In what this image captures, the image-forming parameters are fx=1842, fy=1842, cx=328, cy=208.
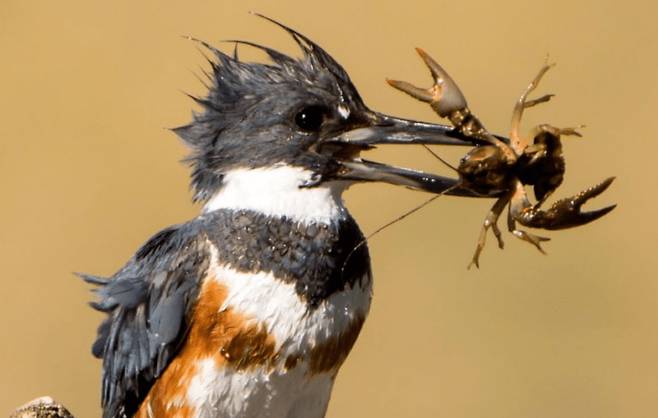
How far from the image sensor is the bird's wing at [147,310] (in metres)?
5.13

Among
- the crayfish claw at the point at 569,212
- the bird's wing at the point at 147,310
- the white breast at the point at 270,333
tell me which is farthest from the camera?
the bird's wing at the point at 147,310

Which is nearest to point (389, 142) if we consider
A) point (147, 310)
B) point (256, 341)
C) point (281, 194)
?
point (281, 194)

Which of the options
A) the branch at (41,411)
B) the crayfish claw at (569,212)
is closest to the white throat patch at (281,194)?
the crayfish claw at (569,212)

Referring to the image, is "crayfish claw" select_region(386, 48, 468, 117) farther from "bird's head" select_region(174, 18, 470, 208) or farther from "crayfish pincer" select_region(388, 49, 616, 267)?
"bird's head" select_region(174, 18, 470, 208)

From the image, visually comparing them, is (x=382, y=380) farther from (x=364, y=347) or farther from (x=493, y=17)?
(x=493, y=17)

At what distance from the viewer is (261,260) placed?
5.07m

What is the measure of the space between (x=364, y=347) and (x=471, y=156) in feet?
14.8

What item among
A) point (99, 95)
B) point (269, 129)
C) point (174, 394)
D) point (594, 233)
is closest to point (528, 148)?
point (269, 129)

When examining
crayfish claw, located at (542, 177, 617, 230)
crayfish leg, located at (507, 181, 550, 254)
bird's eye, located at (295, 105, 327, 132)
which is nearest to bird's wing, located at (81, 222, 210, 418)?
bird's eye, located at (295, 105, 327, 132)

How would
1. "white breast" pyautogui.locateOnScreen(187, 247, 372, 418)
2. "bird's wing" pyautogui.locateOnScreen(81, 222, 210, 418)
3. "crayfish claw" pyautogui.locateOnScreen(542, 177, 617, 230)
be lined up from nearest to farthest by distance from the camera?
"crayfish claw" pyautogui.locateOnScreen(542, 177, 617, 230)
"white breast" pyautogui.locateOnScreen(187, 247, 372, 418)
"bird's wing" pyautogui.locateOnScreen(81, 222, 210, 418)

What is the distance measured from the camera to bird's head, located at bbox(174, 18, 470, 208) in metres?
5.16

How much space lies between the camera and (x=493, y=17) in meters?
11.2

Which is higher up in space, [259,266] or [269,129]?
[269,129]

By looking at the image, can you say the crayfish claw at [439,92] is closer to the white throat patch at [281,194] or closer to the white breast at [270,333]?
the white throat patch at [281,194]
